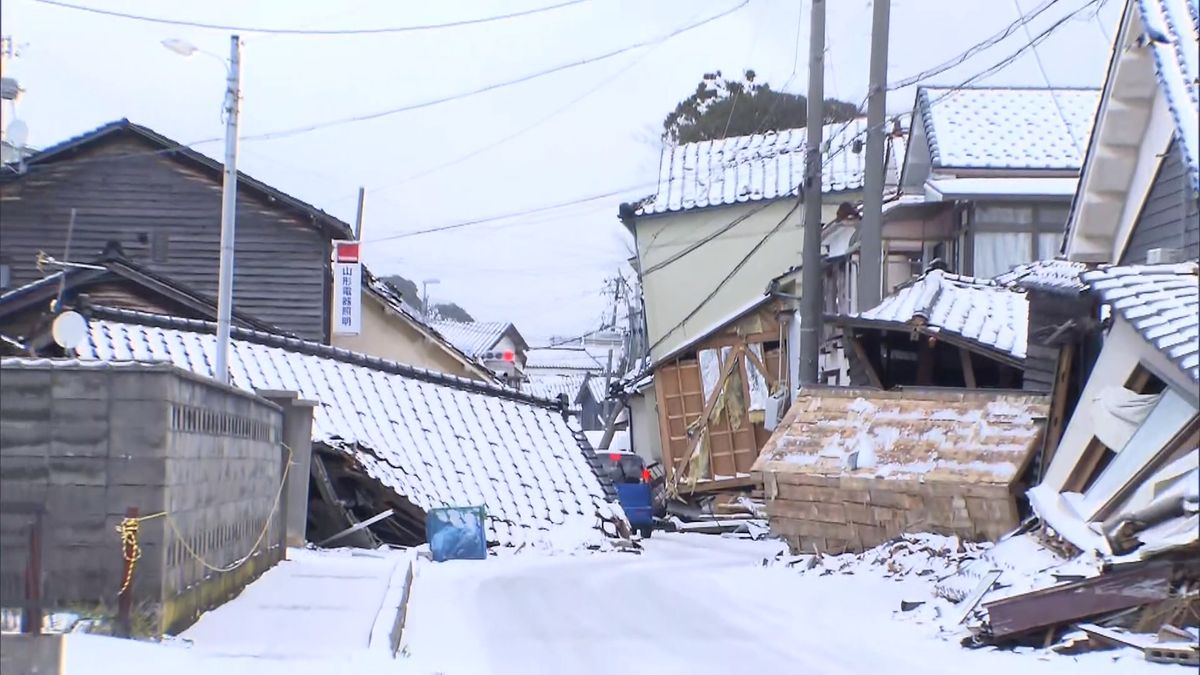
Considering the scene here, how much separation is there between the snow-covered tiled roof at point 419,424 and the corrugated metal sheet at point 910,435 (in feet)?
19.3

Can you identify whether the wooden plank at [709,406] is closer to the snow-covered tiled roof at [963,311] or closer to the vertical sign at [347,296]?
the vertical sign at [347,296]

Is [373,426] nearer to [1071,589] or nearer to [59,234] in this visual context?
[59,234]

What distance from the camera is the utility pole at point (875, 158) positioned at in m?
23.9

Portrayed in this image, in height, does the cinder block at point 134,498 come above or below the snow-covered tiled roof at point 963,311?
below

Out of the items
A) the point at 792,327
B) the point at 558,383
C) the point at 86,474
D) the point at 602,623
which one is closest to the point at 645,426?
the point at 792,327

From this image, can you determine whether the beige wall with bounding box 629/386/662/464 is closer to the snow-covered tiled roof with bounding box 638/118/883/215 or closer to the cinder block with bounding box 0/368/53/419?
the snow-covered tiled roof with bounding box 638/118/883/215

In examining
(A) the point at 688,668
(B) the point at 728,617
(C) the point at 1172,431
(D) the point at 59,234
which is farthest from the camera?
(D) the point at 59,234

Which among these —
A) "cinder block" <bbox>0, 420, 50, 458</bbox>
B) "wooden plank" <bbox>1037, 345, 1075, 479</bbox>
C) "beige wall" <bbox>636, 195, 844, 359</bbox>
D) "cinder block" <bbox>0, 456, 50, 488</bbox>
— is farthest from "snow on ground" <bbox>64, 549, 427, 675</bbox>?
"beige wall" <bbox>636, 195, 844, 359</bbox>

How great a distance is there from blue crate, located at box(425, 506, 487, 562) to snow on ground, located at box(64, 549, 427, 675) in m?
4.21

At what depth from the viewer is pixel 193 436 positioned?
1193 centimetres

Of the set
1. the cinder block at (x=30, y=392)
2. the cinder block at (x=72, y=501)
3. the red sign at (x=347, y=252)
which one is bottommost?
the cinder block at (x=72, y=501)

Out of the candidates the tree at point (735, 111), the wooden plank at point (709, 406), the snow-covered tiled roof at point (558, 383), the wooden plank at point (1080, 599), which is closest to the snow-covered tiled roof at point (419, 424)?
the wooden plank at point (709, 406)

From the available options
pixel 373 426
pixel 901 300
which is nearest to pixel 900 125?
pixel 901 300

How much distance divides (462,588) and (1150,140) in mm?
9930
